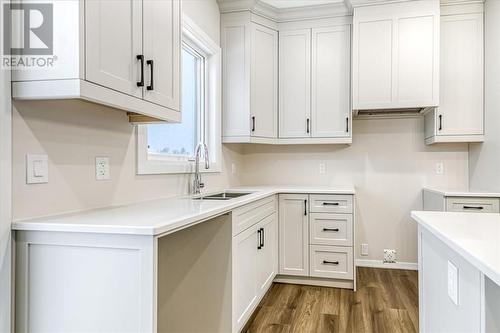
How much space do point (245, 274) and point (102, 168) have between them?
1192 millimetres

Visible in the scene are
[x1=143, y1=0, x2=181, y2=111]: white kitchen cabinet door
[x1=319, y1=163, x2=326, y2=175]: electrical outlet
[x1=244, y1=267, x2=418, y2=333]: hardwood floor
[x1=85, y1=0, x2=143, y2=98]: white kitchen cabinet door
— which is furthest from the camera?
[x1=319, y1=163, x2=326, y2=175]: electrical outlet

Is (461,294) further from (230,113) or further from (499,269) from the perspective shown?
(230,113)

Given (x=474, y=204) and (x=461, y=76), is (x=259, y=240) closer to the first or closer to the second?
(x=474, y=204)

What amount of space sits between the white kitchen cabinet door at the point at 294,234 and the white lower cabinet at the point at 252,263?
10 cm

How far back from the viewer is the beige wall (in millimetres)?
3797

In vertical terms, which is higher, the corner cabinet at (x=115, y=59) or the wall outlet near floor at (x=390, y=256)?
the corner cabinet at (x=115, y=59)

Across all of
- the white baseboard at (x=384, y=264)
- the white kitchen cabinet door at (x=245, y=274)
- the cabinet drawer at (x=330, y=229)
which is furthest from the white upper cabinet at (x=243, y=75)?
the white baseboard at (x=384, y=264)

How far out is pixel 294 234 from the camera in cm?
341

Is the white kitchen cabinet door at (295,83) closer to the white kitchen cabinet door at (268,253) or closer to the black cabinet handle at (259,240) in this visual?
the white kitchen cabinet door at (268,253)

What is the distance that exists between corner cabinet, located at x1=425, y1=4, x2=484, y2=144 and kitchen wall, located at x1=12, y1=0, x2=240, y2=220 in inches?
110

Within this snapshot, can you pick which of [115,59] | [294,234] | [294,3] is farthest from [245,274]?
[294,3]

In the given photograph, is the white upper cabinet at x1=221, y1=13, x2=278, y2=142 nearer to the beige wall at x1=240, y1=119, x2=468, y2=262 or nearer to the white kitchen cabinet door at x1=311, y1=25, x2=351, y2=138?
the white kitchen cabinet door at x1=311, y1=25, x2=351, y2=138

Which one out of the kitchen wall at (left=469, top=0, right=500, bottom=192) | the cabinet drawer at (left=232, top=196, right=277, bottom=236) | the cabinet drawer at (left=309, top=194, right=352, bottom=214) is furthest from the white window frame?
the kitchen wall at (left=469, top=0, right=500, bottom=192)

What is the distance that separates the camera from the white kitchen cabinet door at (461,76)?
133 inches
